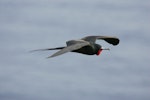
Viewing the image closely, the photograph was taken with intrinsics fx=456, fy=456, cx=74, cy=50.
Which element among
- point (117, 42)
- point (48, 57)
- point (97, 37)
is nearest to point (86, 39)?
point (97, 37)

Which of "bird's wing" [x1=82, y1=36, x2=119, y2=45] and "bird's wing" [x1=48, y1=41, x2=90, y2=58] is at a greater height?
"bird's wing" [x1=48, y1=41, x2=90, y2=58]

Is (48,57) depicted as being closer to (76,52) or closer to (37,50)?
(37,50)

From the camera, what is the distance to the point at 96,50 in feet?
130

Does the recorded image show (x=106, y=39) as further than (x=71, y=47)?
Yes

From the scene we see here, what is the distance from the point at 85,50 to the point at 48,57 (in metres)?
10.4

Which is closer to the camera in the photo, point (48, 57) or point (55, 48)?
point (48, 57)

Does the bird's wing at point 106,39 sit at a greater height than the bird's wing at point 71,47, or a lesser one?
lesser

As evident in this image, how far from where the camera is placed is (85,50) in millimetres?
39281

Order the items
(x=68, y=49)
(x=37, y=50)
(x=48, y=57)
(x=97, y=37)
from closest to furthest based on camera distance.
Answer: (x=48, y=57) < (x=68, y=49) < (x=37, y=50) < (x=97, y=37)

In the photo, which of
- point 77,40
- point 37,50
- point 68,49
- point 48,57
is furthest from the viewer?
point 77,40

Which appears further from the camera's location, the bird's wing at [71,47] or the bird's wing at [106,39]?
the bird's wing at [106,39]

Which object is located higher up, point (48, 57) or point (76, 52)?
point (48, 57)

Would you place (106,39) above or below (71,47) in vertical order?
below

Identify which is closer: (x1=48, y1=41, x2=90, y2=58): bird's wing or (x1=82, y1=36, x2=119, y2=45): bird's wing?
(x1=48, y1=41, x2=90, y2=58): bird's wing
